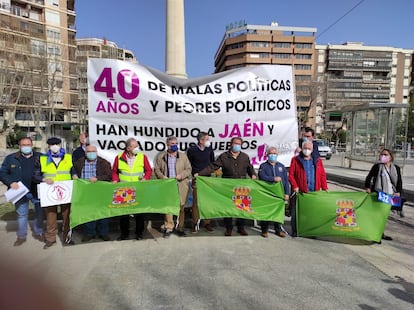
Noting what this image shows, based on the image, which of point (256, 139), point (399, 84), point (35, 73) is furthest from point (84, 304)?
point (399, 84)

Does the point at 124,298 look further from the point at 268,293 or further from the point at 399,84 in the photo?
the point at 399,84

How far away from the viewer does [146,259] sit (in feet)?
13.9

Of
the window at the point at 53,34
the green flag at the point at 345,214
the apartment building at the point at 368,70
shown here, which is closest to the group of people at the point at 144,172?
the green flag at the point at 345,214

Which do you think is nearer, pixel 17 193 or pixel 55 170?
pixel 17 193

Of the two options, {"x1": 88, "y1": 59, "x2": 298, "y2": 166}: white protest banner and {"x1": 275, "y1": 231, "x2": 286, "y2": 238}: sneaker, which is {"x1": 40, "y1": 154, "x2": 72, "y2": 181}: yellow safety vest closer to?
{"x1": 88, "y1": 59, "x2": 298, "y2": 166}: white protest banner

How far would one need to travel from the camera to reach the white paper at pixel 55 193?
4605 millimetres

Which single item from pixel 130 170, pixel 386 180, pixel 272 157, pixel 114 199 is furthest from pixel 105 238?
pixel 386 180

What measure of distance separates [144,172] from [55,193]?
143 centimetres

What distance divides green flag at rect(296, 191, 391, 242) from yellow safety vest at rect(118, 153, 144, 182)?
287 cm

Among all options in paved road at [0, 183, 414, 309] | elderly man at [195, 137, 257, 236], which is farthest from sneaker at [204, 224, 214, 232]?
elderly man at [195, 137, 257, 236]

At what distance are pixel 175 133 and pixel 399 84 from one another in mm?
108989

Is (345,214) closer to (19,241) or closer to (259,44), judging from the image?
(19,241)

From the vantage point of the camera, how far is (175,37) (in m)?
9.09

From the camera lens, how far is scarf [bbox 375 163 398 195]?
199 inches
